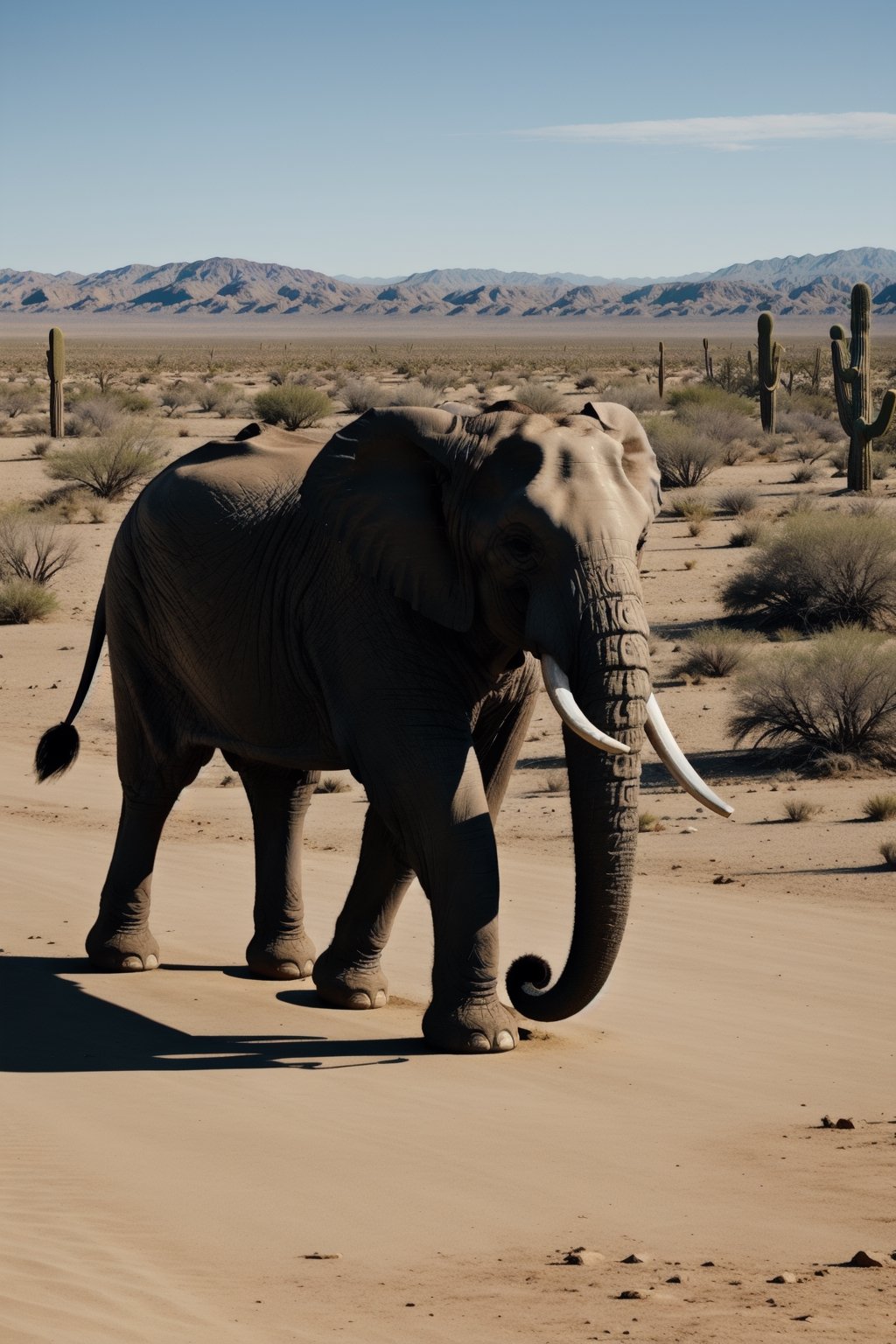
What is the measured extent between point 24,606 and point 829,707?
9854 mm

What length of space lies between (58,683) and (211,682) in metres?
9.85

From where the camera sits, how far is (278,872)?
A: 27.6 ft

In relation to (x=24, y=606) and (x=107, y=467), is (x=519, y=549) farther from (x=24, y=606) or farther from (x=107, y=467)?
(x=107, y=467)

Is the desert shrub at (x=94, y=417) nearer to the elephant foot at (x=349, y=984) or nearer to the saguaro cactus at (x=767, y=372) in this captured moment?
the saguaro cactus at (x=767, y=372)

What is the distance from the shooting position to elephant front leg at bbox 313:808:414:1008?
7.46 metres

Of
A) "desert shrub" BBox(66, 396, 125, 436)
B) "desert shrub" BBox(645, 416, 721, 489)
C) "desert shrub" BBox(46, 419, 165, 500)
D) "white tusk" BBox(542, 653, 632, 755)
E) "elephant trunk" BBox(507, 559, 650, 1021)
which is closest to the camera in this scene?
"white tusk" BBox(542, 653, 632, 755)

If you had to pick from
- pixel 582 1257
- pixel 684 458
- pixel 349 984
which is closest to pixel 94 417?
pixel 684 458

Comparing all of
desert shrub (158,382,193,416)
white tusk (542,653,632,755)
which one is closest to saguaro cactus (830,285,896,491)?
desert shrub (158,382,193,416)

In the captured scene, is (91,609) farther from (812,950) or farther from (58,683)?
(812,950)

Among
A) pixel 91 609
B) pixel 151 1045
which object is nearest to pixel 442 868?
pixel 151 1045

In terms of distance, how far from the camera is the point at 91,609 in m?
20.6

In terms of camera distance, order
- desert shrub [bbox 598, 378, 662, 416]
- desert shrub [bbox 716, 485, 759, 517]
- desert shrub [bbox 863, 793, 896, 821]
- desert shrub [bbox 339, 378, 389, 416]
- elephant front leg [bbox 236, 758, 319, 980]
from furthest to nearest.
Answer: desert shrub [bbox 339, 378, 389, 416] → desert shrub [bbox 598, 378, 662, 416] → desert shrub [bbox 716, 485, 759, 517] → desert shrub [bbox 863, 793, 896, 821] → elephant front leg [bbox 236, 758, 319, 980]

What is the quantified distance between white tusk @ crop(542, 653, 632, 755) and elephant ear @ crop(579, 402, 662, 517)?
1.03m

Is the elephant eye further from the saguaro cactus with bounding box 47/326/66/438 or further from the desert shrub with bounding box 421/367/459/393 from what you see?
the desert shrub with bounding box 421/367/459/393
